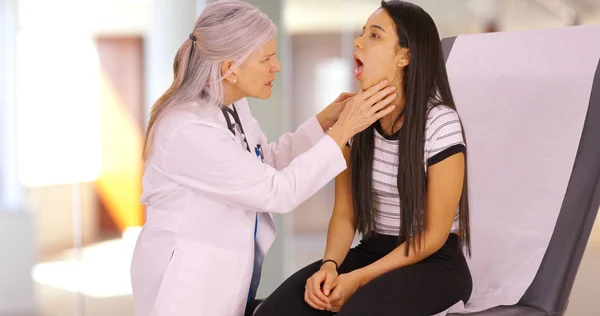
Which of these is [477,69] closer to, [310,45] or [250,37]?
[250,37]

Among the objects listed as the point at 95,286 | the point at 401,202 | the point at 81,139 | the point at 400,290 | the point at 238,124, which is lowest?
the point at 95,286

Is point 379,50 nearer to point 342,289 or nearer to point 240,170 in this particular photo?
point 240,170

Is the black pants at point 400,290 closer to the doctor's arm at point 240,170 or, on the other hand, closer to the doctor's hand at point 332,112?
the doctor's arm at point 240,170

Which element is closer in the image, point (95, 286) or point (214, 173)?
point (214, 173)

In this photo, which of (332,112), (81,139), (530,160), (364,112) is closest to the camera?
(364,112)

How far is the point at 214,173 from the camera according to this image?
1.44 m

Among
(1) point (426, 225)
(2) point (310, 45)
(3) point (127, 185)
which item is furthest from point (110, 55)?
(1) point (426, 225)

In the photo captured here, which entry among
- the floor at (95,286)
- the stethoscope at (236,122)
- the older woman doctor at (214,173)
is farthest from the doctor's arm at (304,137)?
the floor at (95,286)

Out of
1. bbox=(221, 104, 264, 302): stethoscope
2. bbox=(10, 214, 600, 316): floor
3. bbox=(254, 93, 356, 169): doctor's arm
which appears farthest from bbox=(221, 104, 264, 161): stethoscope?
bbox=(10, 214, 600, 316): floor

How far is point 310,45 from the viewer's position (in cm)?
373

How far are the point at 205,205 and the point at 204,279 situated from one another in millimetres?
158

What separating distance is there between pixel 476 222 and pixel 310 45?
2167mm

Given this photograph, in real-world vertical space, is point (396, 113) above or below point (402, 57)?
below

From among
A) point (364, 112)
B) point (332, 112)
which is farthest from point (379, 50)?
point (332, 112)
